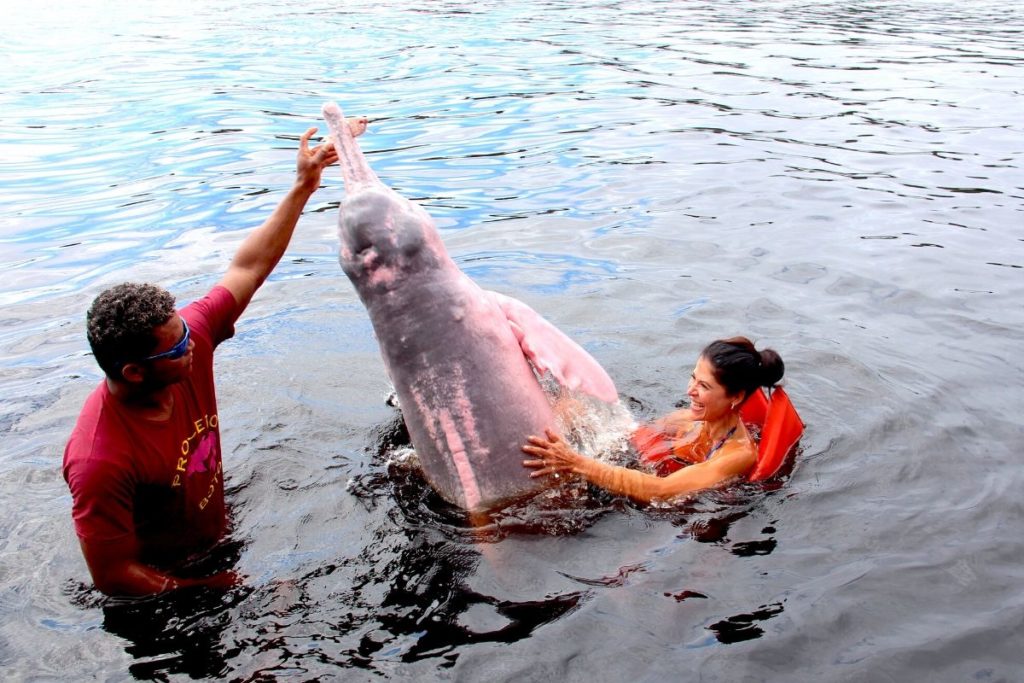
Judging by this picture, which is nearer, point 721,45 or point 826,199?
point 826,199

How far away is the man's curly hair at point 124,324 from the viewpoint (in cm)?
417

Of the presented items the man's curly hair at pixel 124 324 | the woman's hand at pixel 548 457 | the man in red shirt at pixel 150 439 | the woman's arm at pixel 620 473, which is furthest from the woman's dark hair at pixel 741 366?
the man's curly hair at pixel 124 324

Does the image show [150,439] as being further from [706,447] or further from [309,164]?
[706,447]

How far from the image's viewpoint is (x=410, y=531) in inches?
226

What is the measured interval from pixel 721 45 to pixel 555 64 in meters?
4.24

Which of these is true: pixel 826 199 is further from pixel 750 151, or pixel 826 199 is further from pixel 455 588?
pixel 455 588

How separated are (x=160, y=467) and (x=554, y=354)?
237 centimetres

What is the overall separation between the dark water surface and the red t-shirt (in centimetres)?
37

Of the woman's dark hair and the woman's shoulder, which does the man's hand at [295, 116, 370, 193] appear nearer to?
the woman's dark hair

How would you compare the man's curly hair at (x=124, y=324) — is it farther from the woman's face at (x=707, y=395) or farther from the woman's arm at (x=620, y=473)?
the woman's face at (x=707, y=395)

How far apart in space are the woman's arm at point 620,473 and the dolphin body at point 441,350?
0.34 feet

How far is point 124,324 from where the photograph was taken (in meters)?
4.17

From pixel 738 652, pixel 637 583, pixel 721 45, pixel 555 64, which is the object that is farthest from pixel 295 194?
pixel 721 45

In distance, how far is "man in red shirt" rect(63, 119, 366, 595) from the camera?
4.21 m
